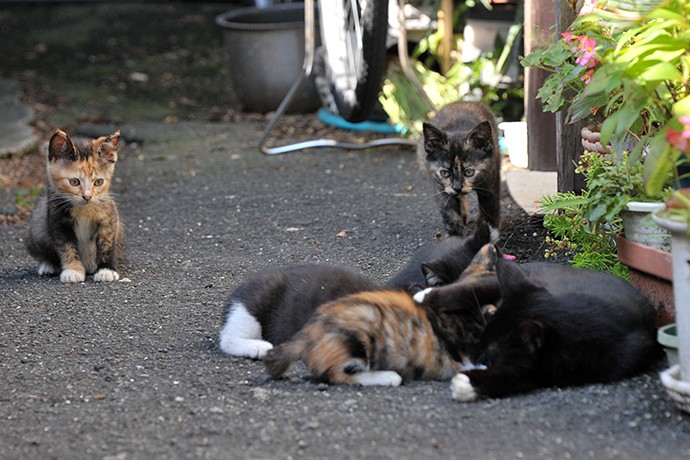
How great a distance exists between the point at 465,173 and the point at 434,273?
1.65 metres

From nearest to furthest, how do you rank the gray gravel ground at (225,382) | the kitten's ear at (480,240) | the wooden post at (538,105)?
the gray gravel ground at (225,382) < the kitten's ear at (480,240) < the wooden post at (538,105)

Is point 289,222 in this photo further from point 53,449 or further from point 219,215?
point 53,449

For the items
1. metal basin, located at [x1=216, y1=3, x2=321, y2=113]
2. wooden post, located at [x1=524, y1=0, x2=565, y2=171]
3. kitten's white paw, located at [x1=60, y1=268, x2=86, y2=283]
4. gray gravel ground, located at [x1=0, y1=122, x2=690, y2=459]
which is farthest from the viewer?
metal basin, located at [x1=216, y1=3, x2=321, y2=113]

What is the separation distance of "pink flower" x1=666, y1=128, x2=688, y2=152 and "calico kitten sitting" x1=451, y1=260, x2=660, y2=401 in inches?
26.4

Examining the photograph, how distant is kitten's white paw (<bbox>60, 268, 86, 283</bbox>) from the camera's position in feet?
17.0

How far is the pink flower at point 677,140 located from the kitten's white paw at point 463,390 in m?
1.02

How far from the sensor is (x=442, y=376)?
11.9ft

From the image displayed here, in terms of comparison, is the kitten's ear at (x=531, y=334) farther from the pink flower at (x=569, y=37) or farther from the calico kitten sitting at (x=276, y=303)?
the pink flower at (x=569, y=37)

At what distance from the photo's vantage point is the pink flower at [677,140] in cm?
306

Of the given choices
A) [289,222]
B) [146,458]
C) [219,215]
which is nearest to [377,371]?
[146,458]

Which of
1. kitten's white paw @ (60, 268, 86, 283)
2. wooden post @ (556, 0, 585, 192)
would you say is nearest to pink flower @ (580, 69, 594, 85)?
wooden post @ (556, 0, 585, 192)

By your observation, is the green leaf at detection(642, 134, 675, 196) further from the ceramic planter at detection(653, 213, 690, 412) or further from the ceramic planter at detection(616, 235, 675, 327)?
the ceramic planter at detection(616, 235, 675, 327)

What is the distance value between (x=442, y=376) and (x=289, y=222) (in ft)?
9.12

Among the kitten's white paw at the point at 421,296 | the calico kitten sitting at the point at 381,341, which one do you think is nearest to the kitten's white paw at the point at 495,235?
the kitten's white paw at the point at 421,296
